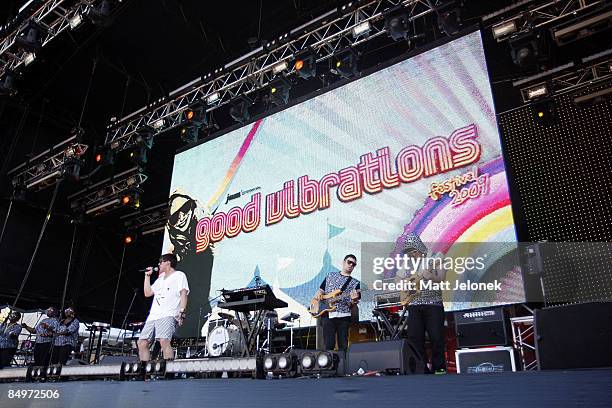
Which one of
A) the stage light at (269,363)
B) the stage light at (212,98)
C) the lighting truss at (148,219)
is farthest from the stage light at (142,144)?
the stage light at (269,363)

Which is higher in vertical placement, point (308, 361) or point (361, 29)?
point (361, 29)

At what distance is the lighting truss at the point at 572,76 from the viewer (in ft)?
19.4

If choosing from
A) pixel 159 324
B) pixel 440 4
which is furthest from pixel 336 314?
pixel 440 4

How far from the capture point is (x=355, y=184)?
6.45 metres

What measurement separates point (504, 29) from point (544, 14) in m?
0.48

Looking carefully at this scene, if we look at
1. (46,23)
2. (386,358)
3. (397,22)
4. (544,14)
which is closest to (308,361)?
(386,358)

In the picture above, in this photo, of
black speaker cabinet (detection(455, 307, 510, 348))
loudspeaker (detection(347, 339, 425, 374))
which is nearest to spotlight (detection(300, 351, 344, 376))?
loudspeaker (detection(347, 339, 425, 374))

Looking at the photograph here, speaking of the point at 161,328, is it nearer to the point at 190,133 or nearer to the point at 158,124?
the point at 190,133

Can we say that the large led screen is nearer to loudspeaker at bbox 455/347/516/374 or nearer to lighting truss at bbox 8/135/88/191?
loudspeaker at bbox 455/347/516/374

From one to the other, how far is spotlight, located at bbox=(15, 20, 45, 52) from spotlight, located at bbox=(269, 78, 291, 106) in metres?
3.69

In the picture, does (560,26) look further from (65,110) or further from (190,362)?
(65,110)

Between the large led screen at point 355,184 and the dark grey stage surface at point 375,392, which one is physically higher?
the large led screen at point 355,184

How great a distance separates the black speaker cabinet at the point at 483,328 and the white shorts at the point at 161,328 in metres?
2.91

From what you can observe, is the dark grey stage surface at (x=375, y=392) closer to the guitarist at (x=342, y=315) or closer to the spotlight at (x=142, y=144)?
the guitarist at (x=342, y=315)
